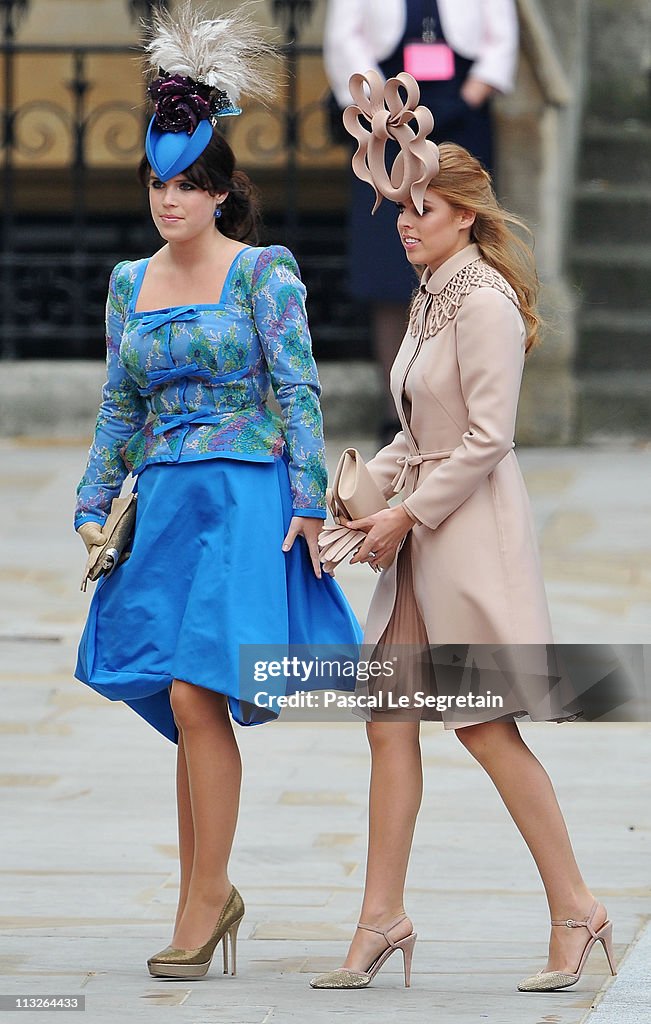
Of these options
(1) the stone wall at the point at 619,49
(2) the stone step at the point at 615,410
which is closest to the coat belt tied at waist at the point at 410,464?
(2) the stone step at the point at 615,410

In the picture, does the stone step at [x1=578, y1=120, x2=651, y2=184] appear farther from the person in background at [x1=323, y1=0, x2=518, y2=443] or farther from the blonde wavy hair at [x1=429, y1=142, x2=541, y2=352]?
the blonde wavy hair at [x1=429, y1=142, x2=541, y2=352]

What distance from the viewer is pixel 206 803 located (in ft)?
14.5

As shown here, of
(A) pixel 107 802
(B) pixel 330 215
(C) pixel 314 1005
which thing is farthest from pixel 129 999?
(B) pixel 330 215

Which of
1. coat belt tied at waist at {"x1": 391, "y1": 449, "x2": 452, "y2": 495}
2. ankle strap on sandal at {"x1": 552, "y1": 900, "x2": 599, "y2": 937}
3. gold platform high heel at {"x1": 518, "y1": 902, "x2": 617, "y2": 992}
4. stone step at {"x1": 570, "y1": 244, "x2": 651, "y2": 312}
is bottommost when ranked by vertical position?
gold platform high heel at {"x1": 518, "y1": 902, "x2": 617, "y2": 992}

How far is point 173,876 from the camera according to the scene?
5.17 m

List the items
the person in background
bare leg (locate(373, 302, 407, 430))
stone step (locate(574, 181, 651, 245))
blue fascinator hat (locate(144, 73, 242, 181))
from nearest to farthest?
blue fascinator hat (locate(144, 73, 242, 181))
the person in background
bare leg (locate(373, 302, 407, 430))
stone step (locate(574, 181, 651, 245))

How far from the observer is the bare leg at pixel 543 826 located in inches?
168

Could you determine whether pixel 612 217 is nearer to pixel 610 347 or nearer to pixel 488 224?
pixel 610 347

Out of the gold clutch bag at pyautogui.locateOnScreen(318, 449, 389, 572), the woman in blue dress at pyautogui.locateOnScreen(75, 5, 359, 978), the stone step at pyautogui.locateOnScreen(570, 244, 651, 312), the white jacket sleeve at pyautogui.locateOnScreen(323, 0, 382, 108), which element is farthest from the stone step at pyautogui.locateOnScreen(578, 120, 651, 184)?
the gold clutch bag at pyautogui.locateOnScreen(318, 449, 389, 572)

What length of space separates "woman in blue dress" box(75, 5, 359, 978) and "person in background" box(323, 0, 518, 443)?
5.07 metres

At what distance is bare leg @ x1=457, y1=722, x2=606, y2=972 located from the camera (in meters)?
4.26

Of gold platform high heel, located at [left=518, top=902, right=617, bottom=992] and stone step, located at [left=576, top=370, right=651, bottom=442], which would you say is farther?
stone step, located at [left=576, top=370, right=651, bottom=442]

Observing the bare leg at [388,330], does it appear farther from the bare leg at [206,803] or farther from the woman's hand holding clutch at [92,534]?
the bare leg at [206,803]

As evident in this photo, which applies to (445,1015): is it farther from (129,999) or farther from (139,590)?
(139,590)
